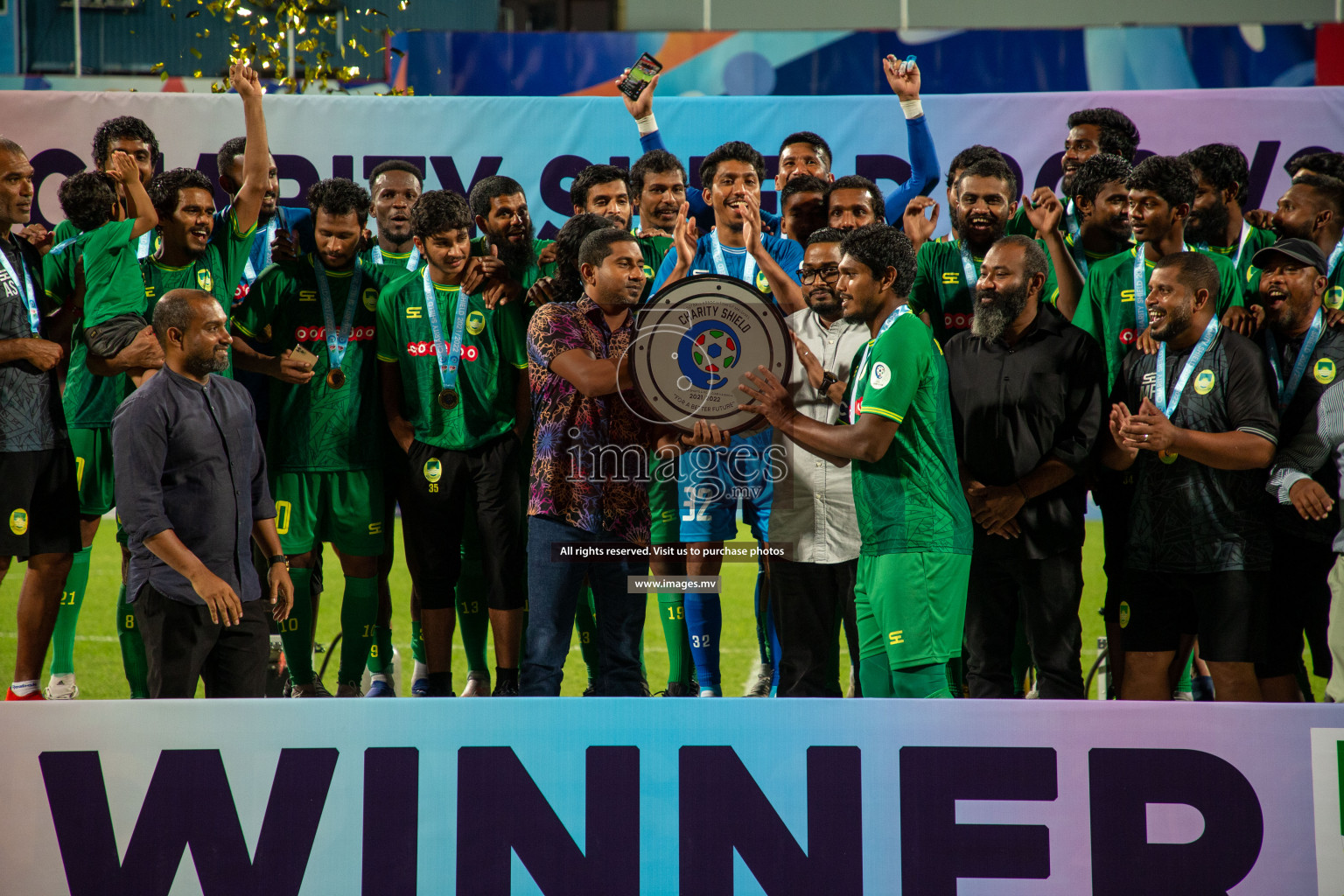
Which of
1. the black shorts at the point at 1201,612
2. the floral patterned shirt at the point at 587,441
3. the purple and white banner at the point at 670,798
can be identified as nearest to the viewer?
the purple and white banner at the point at 670,798

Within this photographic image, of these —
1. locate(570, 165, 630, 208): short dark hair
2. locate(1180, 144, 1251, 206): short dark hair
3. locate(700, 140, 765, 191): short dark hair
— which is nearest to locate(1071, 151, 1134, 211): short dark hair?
locate(1180, 144, 1251, 206): short dark hair

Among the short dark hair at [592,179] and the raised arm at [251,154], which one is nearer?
the raised arm at [251,154]

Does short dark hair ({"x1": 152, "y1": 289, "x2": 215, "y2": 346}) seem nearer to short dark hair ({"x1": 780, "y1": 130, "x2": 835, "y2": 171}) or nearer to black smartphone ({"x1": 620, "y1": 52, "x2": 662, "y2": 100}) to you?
black smartphone ({"x1": 620, "y1": 52, "x2": 662, "y2": 100})

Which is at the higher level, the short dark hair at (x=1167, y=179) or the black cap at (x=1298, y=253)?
the short dark hair at (x=1167, y=179)

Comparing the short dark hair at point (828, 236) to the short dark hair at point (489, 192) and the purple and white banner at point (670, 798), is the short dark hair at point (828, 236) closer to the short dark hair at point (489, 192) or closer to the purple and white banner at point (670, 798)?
the purple and white banner at point (670, 798)

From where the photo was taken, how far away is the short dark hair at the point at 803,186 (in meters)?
5.25

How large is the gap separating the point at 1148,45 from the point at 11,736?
1055cm

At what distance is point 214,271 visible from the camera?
527 centimetres

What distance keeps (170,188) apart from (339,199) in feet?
2.30

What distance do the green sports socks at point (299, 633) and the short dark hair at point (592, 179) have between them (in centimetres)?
216

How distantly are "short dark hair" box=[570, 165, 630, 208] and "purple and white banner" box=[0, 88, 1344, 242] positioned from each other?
1100 mm

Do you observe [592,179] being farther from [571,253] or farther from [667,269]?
[667,269]

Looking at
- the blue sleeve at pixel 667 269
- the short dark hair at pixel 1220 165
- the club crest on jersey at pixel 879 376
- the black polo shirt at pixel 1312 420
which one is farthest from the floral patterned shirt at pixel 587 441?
the short dark hair at pixel 1220 165

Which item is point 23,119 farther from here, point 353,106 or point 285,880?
point 285,880
